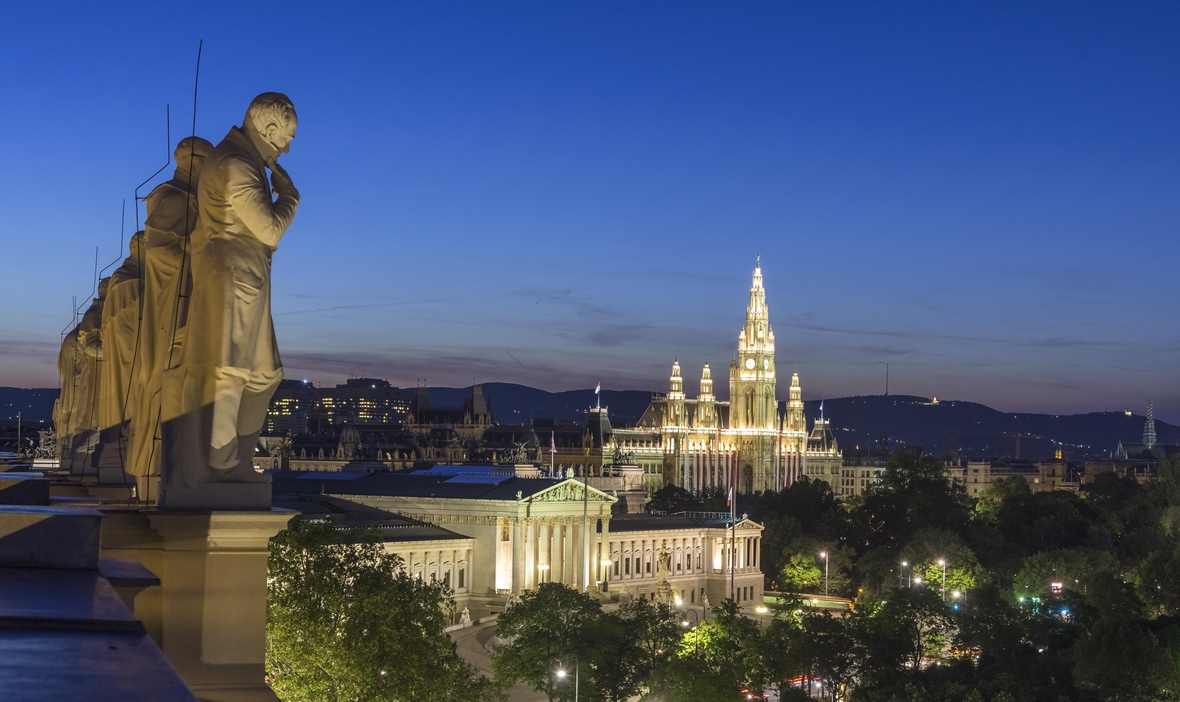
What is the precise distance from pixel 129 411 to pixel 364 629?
12.6 metres

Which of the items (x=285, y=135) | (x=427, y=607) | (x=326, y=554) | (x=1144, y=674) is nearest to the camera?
(x=285, y=135)

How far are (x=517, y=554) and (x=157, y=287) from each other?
99.3 metres

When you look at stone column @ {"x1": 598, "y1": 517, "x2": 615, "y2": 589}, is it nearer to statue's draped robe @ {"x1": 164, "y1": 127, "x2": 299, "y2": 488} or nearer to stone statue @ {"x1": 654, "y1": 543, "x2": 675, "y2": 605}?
stone statue @ {"x1": 654, "y1": 543, "x2": 675, "y2": 605}

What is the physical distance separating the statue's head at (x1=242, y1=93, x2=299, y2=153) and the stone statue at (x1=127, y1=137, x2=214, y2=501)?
5.47 ft

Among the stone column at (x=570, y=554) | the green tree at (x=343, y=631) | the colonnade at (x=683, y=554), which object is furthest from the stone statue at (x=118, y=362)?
the colonnade at (x=683, y=554)

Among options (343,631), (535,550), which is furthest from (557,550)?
(343,631)

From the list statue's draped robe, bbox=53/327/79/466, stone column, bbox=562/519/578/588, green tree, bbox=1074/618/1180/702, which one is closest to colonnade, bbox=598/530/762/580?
stone column, bbox=562/519/578/588

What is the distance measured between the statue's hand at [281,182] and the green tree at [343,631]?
13.7m

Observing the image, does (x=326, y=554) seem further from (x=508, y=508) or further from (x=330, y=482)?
(x=330, y=482)

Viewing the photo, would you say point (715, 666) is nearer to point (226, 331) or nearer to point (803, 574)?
point (226, 331)

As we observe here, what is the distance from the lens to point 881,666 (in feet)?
196

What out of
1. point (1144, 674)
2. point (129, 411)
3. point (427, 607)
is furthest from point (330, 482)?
point (129, 411)

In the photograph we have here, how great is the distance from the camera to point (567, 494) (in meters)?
117

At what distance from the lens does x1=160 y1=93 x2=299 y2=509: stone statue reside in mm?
11187
